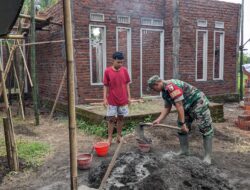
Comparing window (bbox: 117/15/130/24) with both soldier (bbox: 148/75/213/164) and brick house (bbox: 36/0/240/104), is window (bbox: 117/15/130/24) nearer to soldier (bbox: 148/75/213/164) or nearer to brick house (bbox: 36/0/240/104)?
brick house (bbox: 36/0/240/104)

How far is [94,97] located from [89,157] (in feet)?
14.3

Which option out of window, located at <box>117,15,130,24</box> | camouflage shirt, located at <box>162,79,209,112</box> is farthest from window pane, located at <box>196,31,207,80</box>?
camouflage shirt, located at <box>162,79,209,112</box>

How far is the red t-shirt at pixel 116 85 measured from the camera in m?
5.60

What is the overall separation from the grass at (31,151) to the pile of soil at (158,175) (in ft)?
4.83

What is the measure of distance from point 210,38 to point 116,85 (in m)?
7.10

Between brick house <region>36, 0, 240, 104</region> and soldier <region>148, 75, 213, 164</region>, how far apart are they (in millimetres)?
3811

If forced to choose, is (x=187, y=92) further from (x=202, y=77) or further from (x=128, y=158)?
(x=202, y=77)

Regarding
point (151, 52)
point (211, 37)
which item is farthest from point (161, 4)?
point (211, 37)

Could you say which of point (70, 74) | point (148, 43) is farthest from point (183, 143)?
point (148, 43)

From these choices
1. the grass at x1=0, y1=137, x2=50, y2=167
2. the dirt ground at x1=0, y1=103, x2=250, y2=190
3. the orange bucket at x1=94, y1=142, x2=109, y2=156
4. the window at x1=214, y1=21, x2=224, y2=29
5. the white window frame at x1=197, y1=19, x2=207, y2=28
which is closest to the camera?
the dirt ground at x1=0, y1=103, x2=250, y2=190

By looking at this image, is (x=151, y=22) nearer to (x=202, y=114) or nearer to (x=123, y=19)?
(x=123, y=19)

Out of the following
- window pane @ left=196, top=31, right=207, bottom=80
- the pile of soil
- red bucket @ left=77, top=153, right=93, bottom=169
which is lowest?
red bucket @ left=77, top=153, right=93, bottom=169

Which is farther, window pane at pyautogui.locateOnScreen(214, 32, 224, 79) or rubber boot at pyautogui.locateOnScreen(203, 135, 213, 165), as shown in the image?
window pane at pyautogui.locateOnScreen(214, 32, 224, 79)

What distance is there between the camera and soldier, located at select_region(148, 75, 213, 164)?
4383 mm
